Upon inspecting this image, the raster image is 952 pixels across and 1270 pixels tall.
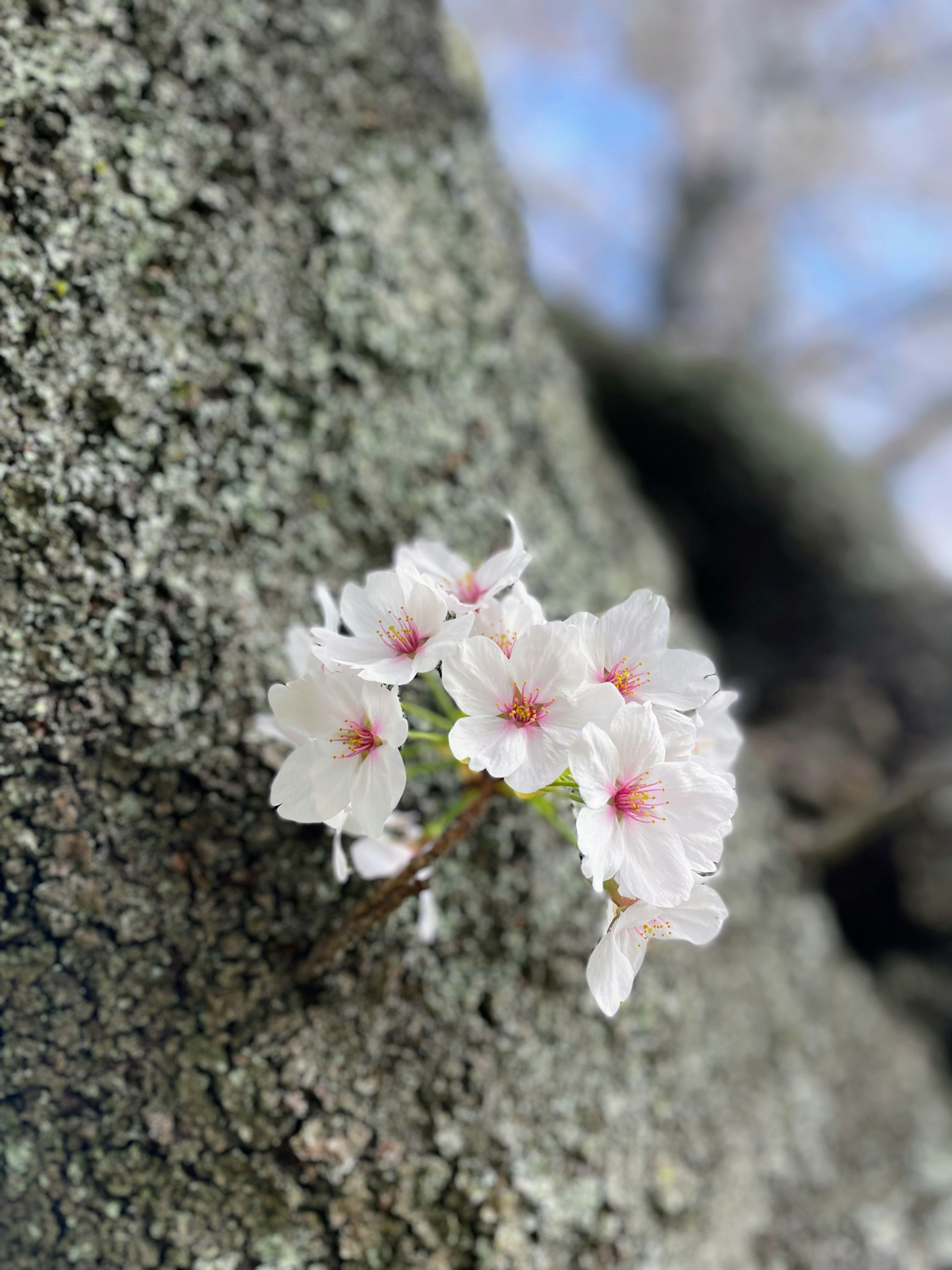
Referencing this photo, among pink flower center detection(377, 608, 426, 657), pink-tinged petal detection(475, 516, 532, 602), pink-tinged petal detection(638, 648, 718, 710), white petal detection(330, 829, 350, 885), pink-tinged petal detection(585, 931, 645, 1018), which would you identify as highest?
pink-tinged petal detection(475, 516, 532, 602)

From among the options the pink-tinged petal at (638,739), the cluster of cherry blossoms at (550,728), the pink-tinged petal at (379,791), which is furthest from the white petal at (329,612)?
the pink-tinged petal at (638,739)

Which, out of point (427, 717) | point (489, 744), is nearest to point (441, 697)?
point (427, 717)

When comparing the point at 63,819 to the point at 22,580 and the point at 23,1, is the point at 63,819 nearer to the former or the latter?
the point at 22,580

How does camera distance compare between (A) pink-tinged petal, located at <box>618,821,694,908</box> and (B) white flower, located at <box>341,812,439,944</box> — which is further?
(B) white flower, located at <box>341,812,439,944</box>

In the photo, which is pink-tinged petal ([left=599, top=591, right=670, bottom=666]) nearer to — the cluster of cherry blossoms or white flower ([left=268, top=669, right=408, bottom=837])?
the cluster of cherry blossoms

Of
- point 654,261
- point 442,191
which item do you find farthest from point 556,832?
point 654,261

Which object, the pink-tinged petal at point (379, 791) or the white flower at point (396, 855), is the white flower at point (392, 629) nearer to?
the pink-tinged petal at point (379, 791)

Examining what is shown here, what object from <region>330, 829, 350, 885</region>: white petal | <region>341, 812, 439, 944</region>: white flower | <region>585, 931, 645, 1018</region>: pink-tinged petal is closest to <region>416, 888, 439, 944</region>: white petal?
<region>341, 812, 439, 944</region>: white flower
